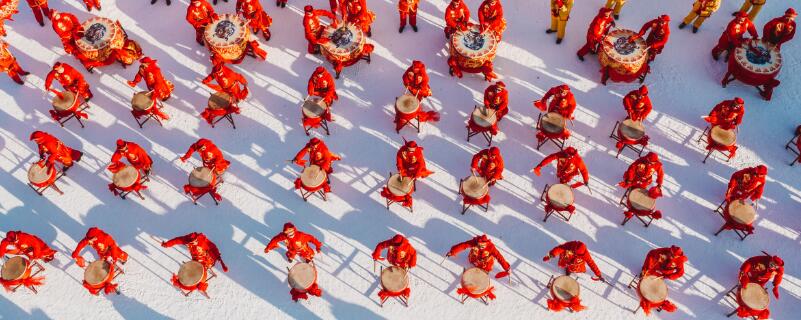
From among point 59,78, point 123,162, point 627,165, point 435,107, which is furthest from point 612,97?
point 59,78

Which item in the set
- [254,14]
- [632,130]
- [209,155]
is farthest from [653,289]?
[254,14]

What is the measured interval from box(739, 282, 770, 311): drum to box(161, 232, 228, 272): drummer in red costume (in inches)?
356

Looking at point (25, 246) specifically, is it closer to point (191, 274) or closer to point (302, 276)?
point (191, 274)

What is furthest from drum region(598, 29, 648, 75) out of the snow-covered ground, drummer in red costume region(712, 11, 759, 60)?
drummer in red costume region(712, 11, 759, 60)

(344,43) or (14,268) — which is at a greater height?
(344,43)

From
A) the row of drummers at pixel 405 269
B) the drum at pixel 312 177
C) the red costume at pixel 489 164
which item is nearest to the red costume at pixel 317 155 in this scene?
the drum at pixel 312 177

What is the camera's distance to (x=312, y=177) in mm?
11672

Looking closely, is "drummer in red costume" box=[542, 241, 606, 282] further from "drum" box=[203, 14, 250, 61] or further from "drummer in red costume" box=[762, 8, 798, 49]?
"drum" box=[203, 14, 250, 61]

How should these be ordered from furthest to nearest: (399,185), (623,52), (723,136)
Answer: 1. (623,52)
2. (723,136)
3. (399,185)

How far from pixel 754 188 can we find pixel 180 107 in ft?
37.8

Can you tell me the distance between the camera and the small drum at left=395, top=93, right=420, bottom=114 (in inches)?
490

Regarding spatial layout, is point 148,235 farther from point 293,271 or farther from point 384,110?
point 384,110

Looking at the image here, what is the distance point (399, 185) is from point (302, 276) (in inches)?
96.3

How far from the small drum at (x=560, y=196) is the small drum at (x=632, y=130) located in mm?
1755
